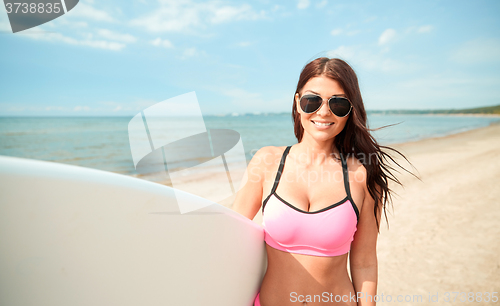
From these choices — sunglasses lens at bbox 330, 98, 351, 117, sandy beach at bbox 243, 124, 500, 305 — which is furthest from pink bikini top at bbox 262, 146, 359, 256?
sandy beach at bbox 243, 124, 500, 305

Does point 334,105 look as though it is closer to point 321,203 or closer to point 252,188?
point 321,203

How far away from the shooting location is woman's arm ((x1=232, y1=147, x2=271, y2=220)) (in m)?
1.45

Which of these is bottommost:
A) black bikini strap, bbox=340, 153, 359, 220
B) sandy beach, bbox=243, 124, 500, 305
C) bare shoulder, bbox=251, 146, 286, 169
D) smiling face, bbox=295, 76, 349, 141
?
sandy beach, bbox=243, 124, 500, 305

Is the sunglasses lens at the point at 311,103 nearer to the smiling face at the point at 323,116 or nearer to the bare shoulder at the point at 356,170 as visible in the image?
the smiling face at the point at 323,116

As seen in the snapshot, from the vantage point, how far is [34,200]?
818mm

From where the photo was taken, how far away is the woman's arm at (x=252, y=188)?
145 cm

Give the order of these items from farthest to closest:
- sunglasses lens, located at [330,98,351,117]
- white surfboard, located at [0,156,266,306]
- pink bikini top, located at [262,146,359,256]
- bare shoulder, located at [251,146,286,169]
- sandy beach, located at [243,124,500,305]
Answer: sandy beach, located at [243,124,500,305], bare shoulder, located at [251,146,286,169], sunglasses lens, located at [330,98,351,117], pink bikini top, located at [262,146,359,256], white surfboard, located at [0,156,266,306]

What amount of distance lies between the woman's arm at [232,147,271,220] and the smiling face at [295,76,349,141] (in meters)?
0.30

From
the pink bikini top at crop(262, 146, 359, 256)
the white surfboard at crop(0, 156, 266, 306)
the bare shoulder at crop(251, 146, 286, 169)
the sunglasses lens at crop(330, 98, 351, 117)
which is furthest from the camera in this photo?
the bare shoulder at crop(251, 146, 286, 169)

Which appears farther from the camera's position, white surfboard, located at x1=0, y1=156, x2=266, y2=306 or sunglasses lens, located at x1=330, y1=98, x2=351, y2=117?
sunglasses lens, located at x1=330, y1=98, x2=351, y2=117

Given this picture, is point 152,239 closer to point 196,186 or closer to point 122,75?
point 196,186

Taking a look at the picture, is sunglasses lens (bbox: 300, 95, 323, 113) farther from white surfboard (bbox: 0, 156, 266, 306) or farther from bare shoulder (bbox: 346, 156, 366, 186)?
white surfboard (bbox: 0, 156, 266, 306)

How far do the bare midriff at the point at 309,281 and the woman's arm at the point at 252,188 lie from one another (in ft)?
0.87

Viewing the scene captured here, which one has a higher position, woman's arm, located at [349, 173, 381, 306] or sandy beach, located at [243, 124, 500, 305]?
woman's arm, located at [349, 173, 381, 306]
